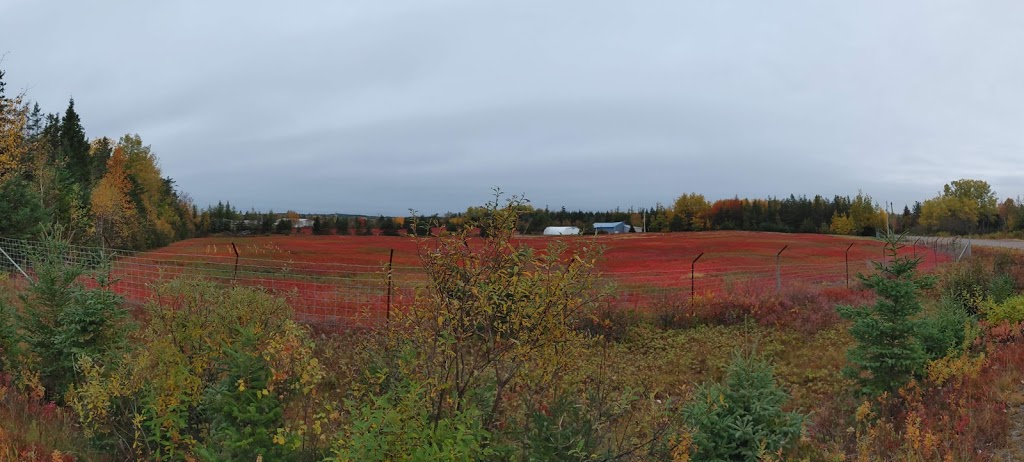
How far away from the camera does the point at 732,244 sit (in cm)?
3169

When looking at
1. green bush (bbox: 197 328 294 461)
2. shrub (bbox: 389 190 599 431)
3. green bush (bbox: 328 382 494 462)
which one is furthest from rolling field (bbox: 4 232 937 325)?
green bush (bbox: 197 328 294 461)

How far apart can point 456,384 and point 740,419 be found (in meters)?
2.68

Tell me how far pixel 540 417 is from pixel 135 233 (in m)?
41.5

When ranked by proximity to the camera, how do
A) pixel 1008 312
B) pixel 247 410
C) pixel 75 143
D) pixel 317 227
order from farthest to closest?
pixel 75 143
pixel 317 227
pixel 1008 312
pixel 247 410

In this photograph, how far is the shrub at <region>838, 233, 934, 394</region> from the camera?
775 cm

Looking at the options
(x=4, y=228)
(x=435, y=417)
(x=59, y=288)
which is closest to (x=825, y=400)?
(x=435, y=417)

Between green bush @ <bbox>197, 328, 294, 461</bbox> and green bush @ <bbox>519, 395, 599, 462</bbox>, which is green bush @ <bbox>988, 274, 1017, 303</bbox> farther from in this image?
green bush @ <bbox>197, 328, 294, 461</bbox>

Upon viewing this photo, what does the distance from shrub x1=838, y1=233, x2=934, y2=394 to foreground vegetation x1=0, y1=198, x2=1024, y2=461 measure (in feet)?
0.09

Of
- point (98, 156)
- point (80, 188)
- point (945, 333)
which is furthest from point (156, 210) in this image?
point (945, 333)

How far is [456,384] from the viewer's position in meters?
4.30

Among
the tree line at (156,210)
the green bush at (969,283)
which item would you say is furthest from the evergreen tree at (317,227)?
the green bush at (969,283)

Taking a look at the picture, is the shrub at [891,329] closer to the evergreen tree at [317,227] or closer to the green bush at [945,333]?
the green bush at [945,333]

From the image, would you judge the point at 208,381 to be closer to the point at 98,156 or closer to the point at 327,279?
the point at 327,279

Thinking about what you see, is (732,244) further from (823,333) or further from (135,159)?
(135,159)
